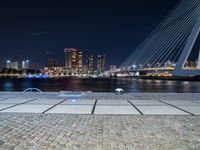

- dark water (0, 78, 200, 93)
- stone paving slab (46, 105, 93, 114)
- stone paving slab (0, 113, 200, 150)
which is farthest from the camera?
dark water (0, 78, 200, 93)

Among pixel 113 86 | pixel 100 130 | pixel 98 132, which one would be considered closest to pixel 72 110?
pixel 100 130

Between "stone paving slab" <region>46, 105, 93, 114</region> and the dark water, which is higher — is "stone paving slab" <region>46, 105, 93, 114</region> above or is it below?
above

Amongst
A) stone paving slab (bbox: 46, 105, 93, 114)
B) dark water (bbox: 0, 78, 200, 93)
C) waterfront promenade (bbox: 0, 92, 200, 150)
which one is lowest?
dark water (bbox: 0, 78, 200, 93)

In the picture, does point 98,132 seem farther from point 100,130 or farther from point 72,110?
point 72,110

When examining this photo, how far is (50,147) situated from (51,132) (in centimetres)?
92

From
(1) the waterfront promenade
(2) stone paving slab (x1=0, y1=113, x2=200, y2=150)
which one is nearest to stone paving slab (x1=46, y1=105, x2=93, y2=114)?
(1) the waterfront promenade

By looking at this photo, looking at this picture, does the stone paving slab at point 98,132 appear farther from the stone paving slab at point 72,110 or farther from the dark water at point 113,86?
the dark water at point 113,86

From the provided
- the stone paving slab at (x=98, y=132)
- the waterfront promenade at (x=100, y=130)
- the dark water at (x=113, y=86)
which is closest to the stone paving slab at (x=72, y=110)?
the waterfront promenade at (x=100, y=130)

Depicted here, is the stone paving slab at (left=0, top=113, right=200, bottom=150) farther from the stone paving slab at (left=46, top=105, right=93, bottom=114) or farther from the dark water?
the dark water

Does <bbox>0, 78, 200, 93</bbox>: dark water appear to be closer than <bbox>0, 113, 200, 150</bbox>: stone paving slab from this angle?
No

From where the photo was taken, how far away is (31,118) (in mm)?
6602

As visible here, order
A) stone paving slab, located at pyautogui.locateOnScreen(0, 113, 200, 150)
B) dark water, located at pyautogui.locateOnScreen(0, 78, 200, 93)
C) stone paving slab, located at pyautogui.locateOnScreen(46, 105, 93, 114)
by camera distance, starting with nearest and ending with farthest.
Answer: stone paving slab, located at pyautogui.locateOnScreen(0, 113, 200, 150)
stone paving slab, located at pyautogui.locateOnScreen(46, 105, 93, 114)
dark water, located at pyautogui.locateOnScreen(0, 78, 200, 93)

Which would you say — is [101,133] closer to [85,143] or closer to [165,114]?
[85,143]

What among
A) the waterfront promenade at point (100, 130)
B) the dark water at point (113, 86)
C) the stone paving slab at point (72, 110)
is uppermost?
the stone paving slab at point (72, 110)
